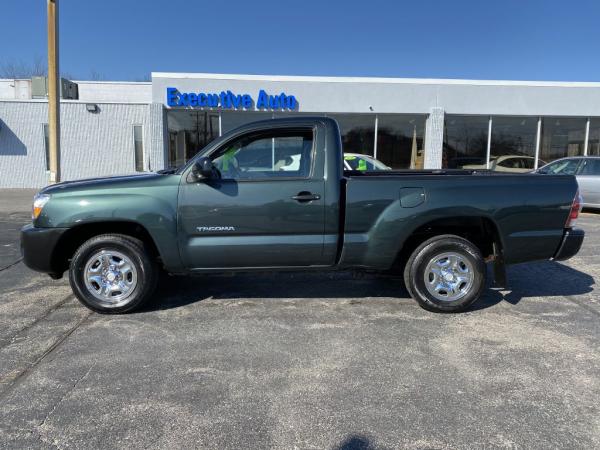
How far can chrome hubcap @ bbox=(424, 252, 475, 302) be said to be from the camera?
14.4 ft

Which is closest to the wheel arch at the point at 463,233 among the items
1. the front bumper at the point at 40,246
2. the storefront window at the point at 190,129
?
the front bumper at the point at 40,246

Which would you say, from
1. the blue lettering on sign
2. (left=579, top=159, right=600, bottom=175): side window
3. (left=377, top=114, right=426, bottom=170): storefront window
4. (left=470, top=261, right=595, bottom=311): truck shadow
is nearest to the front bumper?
(left=470, top=261, right=595, bottom=311): truck shadow

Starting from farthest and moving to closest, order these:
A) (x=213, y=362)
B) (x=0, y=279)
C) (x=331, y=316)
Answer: (x=0, y=279)
(x=331, y=316)
(x=213, y=362)

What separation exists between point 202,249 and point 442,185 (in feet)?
7.78

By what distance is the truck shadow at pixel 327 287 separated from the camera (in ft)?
16.2

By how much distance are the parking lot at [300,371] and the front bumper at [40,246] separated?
1.79 feet

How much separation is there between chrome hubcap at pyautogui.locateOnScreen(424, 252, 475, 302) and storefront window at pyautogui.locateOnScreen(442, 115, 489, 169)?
1392cm

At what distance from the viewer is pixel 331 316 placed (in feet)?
14.3

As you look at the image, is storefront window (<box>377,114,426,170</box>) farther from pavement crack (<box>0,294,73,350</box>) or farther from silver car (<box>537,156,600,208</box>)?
pavement crack (<box>0,294,73,350</box>)

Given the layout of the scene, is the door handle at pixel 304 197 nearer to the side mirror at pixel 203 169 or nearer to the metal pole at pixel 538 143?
the side mirror at pixel 203 169

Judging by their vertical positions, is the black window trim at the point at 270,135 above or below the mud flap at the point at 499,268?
above

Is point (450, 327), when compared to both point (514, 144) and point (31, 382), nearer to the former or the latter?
point (31, 382)

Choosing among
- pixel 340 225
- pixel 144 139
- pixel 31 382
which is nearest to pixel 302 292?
pixel 340 225

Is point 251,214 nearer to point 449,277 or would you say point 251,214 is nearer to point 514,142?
point 449,277
